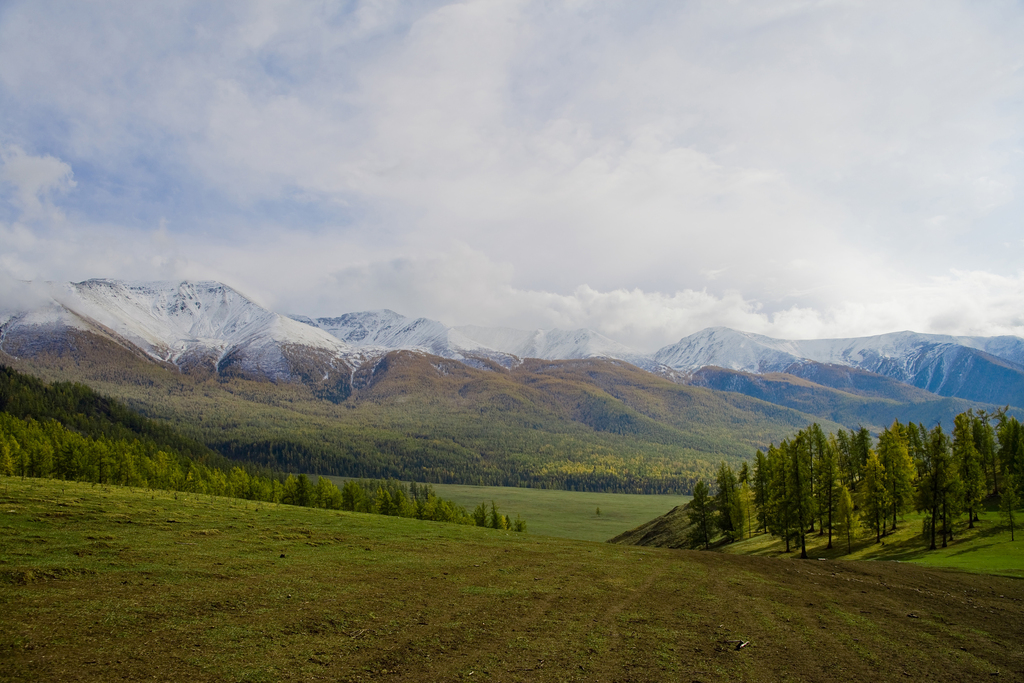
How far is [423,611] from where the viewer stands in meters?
21.3

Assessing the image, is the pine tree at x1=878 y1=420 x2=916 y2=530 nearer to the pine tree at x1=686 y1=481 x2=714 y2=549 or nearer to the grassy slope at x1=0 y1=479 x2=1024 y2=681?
the pine tree at x1=686 y1=481 x2=714 y2=549

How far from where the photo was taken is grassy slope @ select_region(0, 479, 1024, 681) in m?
15.3

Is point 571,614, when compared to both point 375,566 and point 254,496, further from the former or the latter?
point 254,496

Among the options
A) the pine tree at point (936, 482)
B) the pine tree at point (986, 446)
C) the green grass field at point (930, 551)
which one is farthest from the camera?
the pine tree at point (986, 446)

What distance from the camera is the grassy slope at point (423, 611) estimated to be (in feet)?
50.3

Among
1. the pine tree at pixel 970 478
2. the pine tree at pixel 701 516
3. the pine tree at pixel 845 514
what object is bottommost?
the pine tree at pixel 701 516

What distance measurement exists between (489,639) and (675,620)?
9430 millimetres

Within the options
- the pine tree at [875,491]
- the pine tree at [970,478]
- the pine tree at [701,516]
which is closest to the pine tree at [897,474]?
the pine tree at [875,491]

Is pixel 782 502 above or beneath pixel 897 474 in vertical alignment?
beneath

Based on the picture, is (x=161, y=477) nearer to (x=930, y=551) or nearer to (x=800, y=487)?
(x=800, y=487)

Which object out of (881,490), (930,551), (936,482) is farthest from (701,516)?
(936,482)

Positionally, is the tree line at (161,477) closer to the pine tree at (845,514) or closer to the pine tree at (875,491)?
the pine tree at (845,514)

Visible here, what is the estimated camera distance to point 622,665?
658 inches

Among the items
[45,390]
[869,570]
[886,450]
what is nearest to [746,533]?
[886,450]
